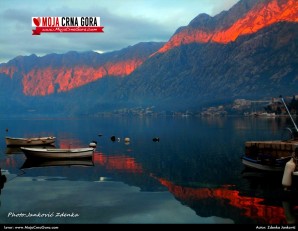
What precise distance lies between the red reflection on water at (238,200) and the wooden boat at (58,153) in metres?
24.2

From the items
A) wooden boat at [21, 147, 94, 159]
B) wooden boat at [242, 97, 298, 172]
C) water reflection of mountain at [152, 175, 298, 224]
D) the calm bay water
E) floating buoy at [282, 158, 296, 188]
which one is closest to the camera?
water reflection of mountain at [152, 175, 298, 224]

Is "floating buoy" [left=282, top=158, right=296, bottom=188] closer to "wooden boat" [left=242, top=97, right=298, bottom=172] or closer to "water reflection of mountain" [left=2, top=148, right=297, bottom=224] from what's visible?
"water reflection of mountain" [left=2, top=148, right=297, bottom=224]

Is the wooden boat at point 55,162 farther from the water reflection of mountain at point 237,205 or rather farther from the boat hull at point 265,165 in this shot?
the boat hull at point 265,165

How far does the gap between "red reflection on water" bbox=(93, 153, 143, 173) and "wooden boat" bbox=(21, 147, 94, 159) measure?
120 inches

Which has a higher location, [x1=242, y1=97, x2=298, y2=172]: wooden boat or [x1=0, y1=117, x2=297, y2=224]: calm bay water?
[x1=242, y1=97, x2=298, y2=172]: wooden boat

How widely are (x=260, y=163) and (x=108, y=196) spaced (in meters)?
23.3

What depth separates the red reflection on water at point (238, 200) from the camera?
3259 centimetres

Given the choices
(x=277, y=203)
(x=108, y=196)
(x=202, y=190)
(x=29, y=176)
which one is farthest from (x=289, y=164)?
(x=29, y=176)

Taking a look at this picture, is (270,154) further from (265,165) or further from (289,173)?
(289,173)

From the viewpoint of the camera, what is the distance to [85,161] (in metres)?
71.1

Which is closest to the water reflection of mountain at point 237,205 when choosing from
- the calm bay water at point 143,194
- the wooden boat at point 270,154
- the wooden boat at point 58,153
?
the calm bay water at point 143,194

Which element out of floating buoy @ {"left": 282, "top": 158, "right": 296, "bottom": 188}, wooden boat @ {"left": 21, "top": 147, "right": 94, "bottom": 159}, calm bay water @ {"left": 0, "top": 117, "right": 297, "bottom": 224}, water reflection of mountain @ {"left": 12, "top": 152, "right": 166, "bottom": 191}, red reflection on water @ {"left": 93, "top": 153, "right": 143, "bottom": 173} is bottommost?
red reflection on water @ {"left": 93, "top": 153, "right": 143, "bottom": 173}

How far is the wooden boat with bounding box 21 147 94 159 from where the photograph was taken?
7056 centimetres

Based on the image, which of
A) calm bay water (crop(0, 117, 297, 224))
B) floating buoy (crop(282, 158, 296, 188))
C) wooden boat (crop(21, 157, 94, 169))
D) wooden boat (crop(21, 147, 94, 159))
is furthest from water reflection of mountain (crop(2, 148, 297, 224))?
wooden boat (crop(21, 147, 94, 159))
